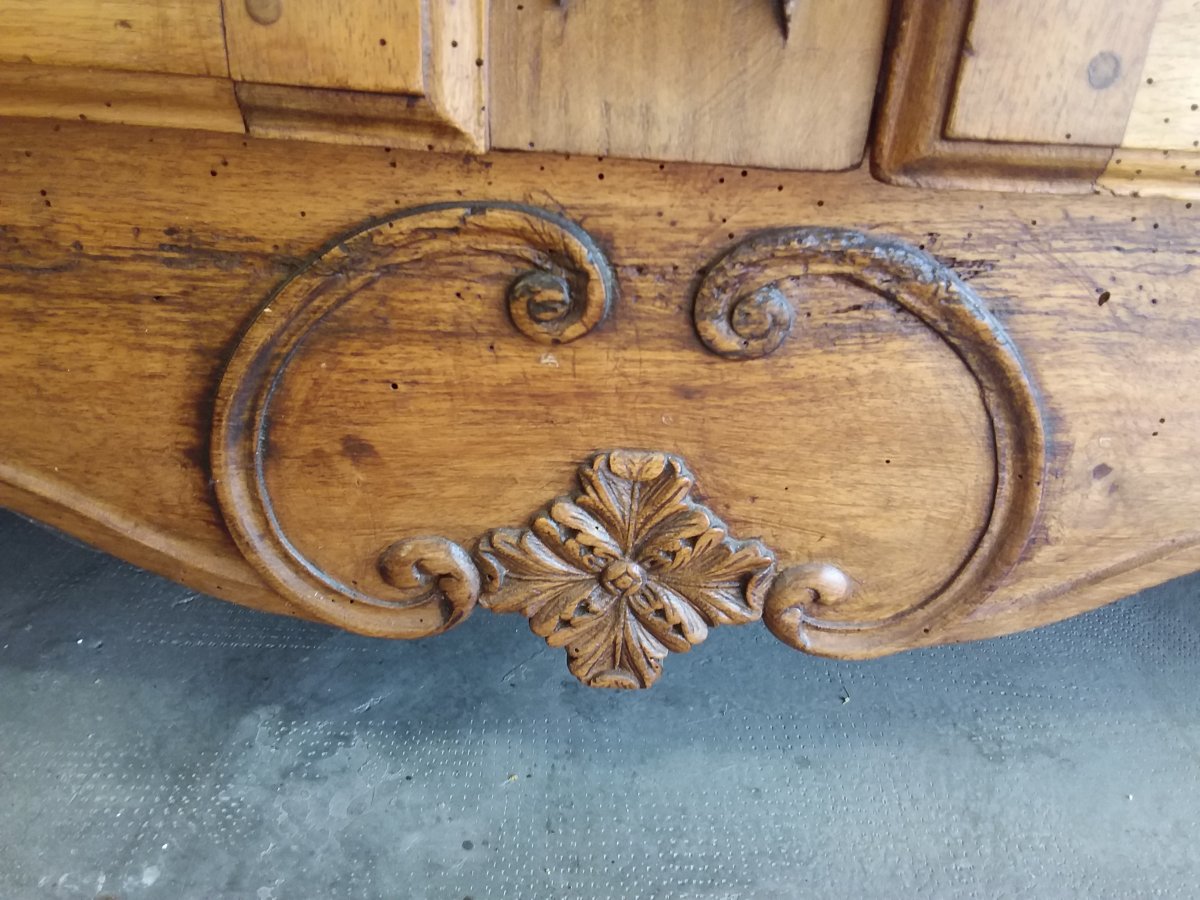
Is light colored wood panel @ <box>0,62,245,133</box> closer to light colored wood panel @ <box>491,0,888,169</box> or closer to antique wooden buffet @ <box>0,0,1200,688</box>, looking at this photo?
antique wooden buffet @ <box>0,0,1200,688</box>

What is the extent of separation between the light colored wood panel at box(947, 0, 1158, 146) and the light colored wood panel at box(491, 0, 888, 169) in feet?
0.17

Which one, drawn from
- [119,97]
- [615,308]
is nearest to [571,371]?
[615,308]

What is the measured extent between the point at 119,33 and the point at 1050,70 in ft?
1.55

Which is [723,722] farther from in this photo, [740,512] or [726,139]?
[726,139]

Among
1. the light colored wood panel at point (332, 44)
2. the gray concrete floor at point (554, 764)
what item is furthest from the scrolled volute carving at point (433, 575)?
the light colored wood panel at point (332, 44)

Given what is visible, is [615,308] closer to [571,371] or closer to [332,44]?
[571,371]

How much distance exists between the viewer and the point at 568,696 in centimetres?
84

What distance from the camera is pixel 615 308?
55 centimetres

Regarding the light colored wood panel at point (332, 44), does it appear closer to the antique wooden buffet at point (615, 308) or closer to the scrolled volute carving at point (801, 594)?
the antique wooden buffet at point (615, 308)

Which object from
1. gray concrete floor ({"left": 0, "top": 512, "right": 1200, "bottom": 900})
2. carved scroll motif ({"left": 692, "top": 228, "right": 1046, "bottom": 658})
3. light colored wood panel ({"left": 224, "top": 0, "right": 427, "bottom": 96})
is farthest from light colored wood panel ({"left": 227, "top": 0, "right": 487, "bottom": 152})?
gray concrete floor ({"left": 0, "top": 512, "right": 1200, "bottom": 900})

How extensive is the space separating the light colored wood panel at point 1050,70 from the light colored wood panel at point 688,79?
2.0 inches

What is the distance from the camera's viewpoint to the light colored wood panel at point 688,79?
47 cm

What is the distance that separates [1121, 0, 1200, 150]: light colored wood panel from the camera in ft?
1.48

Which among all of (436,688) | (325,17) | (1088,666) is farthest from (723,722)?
(325,17)
